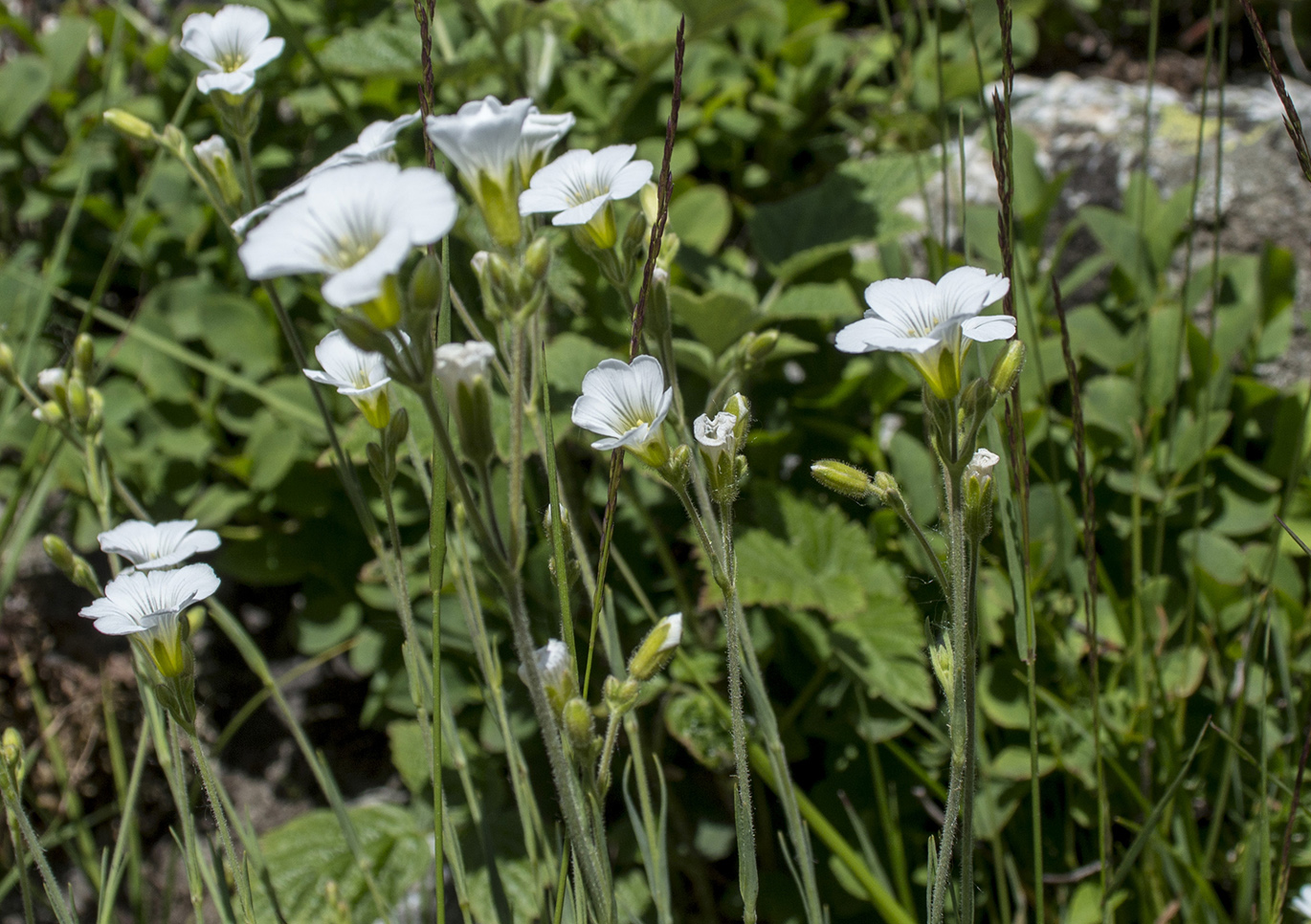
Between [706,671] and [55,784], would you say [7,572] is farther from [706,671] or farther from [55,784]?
[706,671]

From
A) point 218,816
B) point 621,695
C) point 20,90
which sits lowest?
point 218,816

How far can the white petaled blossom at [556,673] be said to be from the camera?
2.30 feet

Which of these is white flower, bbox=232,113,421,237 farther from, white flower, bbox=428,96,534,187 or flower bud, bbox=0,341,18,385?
flower bud, bbox=0,341,18,385

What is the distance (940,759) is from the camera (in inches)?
53.6

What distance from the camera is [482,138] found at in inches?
25.8

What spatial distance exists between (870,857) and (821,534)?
1.61 ft

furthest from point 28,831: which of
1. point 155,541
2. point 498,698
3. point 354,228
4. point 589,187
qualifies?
point 589,187

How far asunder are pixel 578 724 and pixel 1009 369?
0.43 metres

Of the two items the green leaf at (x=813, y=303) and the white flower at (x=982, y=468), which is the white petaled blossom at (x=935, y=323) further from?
the green leaf at (x=813, y=303)

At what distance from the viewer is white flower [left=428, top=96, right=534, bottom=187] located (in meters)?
0.62

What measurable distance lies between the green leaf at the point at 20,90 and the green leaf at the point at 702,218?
54.1 inches

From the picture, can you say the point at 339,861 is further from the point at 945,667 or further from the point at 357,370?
the point at 945,667

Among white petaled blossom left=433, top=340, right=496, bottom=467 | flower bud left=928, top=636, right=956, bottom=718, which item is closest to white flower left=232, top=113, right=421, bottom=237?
white petaled blossom left=433, top=340, right=496, bottom=467

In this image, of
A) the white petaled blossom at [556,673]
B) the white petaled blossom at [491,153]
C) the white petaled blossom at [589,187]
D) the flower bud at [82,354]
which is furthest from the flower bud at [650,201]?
the flower bud at [82,354]
